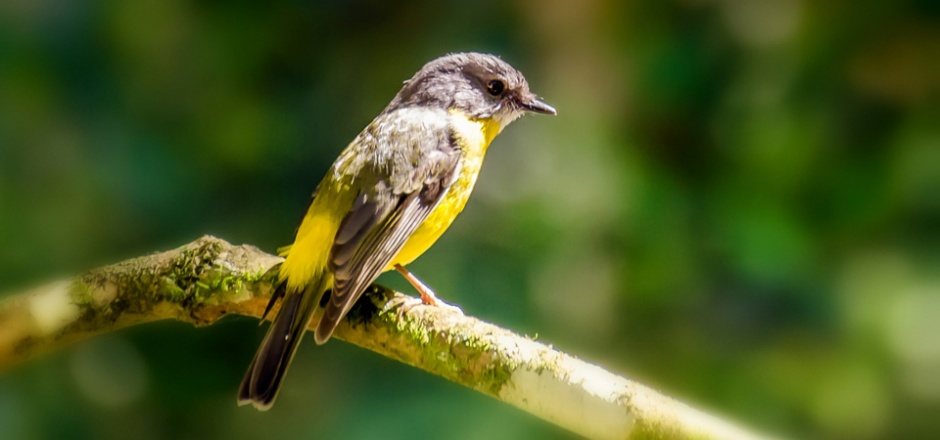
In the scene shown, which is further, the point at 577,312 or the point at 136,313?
the point at 577,312

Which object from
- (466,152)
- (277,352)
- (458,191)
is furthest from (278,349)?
(466,152)

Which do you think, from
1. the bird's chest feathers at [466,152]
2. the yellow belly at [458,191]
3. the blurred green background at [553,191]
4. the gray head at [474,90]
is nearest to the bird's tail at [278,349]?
the yellow belly at [458,191]

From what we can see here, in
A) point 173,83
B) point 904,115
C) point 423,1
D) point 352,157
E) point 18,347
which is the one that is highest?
point 904,115

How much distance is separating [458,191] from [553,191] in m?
1.11

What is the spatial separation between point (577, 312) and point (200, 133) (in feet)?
5.27

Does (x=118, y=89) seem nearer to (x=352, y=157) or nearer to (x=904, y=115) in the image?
(x=352, y=157)

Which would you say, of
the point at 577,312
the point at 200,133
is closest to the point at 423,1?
the point at 200,133

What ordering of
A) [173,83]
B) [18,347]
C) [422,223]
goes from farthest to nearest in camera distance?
[173,83] → [422,223] → [18,347]

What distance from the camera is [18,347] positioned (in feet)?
8.96

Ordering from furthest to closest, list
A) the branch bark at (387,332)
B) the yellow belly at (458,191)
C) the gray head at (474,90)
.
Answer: the gray head at (474,90) < the yellow belly at (458,191) < the branch bark at (387,332)

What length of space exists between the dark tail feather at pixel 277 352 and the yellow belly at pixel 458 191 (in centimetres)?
31

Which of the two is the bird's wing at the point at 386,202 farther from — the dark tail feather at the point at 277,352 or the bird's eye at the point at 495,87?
the bird's eye at the point at 495,87

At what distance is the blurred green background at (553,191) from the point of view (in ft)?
13.4

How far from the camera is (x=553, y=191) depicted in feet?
14.1
